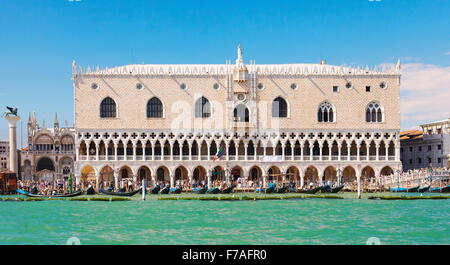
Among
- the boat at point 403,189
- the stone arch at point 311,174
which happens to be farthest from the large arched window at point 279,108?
the boat at point 403,189

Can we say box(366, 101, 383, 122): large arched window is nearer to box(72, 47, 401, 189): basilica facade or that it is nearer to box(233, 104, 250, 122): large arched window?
box(72, 47, 401, 189): basilica facade

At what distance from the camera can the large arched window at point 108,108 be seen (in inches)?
1654

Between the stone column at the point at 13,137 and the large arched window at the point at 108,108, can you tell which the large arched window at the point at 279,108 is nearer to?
the large arched window at the point at 108,108

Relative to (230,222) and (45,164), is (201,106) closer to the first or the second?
(45,164)

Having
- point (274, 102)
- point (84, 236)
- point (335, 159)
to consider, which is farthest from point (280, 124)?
point (84, 236)

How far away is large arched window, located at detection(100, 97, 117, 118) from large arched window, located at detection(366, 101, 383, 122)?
19.0 metres

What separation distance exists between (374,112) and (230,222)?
24925mm

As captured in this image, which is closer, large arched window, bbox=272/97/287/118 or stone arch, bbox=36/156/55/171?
large arched window, bbox=272/97/287/118

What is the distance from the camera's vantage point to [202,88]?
41.9 m

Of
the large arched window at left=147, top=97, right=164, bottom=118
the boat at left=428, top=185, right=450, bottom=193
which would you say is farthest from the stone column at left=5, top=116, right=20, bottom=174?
the boat at left=428, top=185, right=450, bottom=193

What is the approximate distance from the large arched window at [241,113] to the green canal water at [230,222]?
13092mm

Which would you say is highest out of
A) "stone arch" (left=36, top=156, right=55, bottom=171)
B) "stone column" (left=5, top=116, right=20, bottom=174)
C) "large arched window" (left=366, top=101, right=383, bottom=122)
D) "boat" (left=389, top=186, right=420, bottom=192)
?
"large arched window" (left=366, top=101, right=383, bottom=122)

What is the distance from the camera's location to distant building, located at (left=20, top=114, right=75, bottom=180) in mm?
51375

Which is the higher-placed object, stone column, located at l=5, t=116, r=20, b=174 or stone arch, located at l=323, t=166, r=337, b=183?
stone column, located at l=5, t=116, r=20, b=174
